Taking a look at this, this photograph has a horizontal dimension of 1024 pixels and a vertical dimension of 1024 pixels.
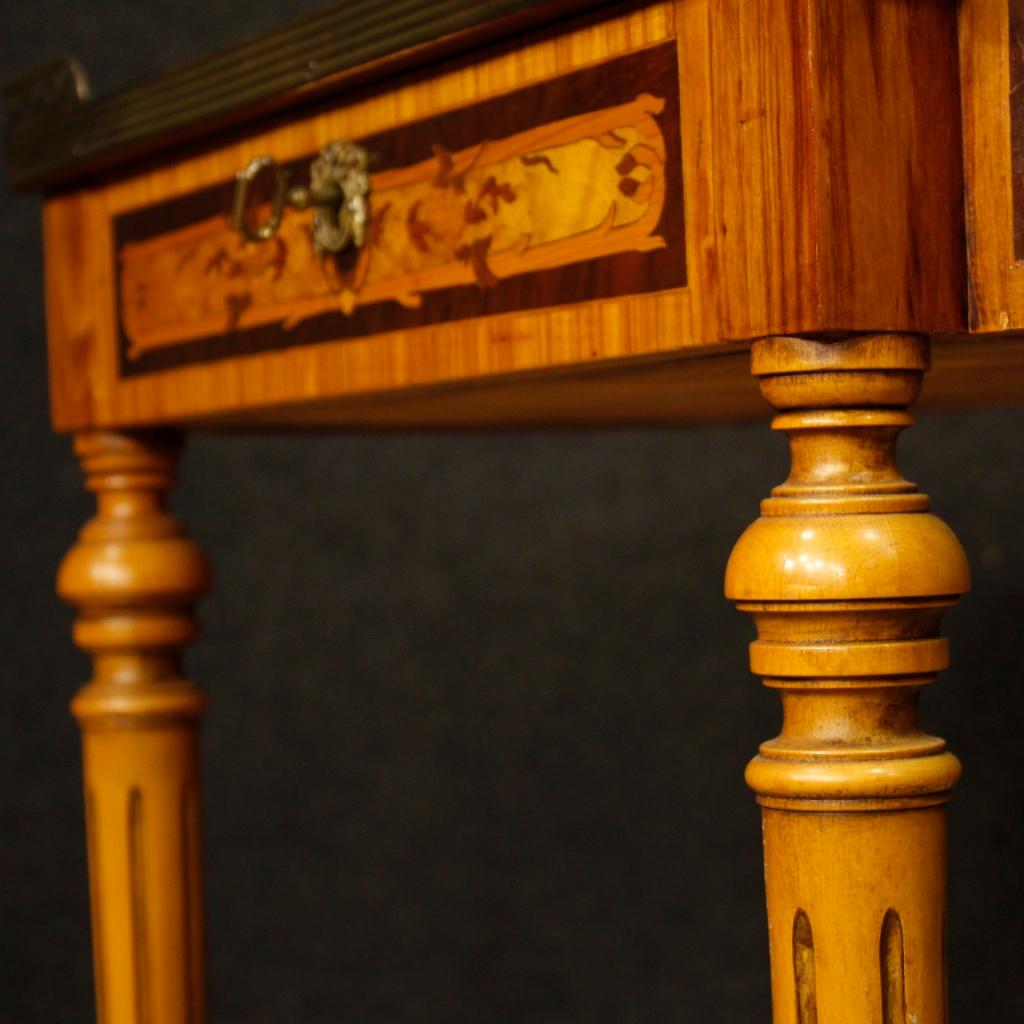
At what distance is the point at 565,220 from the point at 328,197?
6.8 inches

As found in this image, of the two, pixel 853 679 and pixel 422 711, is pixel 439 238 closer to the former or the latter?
pixel 853 679

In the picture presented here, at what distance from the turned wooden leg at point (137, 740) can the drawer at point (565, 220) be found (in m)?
0.08

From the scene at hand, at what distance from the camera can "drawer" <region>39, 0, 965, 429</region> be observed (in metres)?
0.68

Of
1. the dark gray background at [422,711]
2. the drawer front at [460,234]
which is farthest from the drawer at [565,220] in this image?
the dark gray background at [422,711]

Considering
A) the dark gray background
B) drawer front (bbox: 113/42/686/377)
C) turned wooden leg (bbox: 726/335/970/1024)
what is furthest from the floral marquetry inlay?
the dark gray background

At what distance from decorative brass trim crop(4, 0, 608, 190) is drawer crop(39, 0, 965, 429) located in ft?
0.05

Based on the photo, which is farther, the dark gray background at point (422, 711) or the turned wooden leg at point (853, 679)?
the dark gray background at point (422, 711)

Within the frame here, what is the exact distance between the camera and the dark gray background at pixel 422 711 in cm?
175

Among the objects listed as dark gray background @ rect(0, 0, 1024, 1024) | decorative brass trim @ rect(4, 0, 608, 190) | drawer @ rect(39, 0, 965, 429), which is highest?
decorative brass trim @ rect(4, 0, 608, 190)

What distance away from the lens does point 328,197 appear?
93 centimetres

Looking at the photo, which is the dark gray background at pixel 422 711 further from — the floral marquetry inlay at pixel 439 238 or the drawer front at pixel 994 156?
the drawer front at pixel 994 156

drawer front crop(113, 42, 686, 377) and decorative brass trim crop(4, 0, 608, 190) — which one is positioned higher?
decorative brass trim crop(4, 0, 608, 190)

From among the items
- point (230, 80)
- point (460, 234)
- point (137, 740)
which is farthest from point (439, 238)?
point (137, 740)

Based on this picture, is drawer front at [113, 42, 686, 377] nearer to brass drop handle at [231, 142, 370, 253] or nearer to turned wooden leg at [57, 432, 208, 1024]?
brass drop handle at [231, 142, 370, 253]
